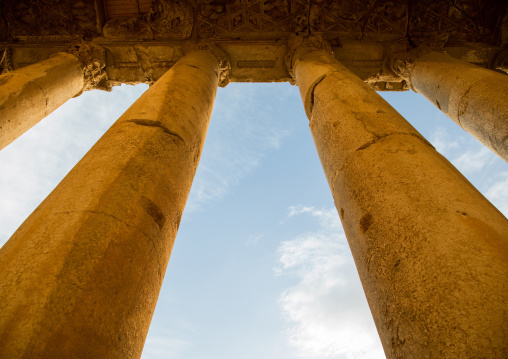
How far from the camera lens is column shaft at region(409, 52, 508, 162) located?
464cm

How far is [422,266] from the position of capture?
2.10 meters

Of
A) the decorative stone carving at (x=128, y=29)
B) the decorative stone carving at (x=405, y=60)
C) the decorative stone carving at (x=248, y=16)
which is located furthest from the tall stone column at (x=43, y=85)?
the decorative stone carving at (x=405, y=60)

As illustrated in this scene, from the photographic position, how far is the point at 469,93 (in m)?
5.34

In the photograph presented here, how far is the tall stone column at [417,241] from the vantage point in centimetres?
177

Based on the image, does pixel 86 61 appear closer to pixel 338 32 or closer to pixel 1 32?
pixel 1 32

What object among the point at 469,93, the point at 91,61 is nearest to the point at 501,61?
the point at 469,93

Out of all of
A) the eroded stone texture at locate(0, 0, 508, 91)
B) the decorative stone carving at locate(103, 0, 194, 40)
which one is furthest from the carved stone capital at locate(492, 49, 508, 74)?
the decorative stone carving at locate(103, 0, 194, 40)

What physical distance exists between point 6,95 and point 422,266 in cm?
594

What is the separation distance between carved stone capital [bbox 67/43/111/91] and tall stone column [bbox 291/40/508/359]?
6.27m

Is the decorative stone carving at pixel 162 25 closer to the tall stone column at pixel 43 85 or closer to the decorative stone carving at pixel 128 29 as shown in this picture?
the decorative stone carving at pixel 128 29

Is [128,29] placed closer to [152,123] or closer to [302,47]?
[302,47]

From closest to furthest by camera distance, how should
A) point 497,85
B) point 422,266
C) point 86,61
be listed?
point 422,266
point 497,85
point 86,61

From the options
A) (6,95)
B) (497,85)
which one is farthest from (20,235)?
(497,85)

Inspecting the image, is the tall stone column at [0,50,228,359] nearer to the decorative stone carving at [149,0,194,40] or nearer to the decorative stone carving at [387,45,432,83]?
the decorative stone carving at [149,0,194,40]
